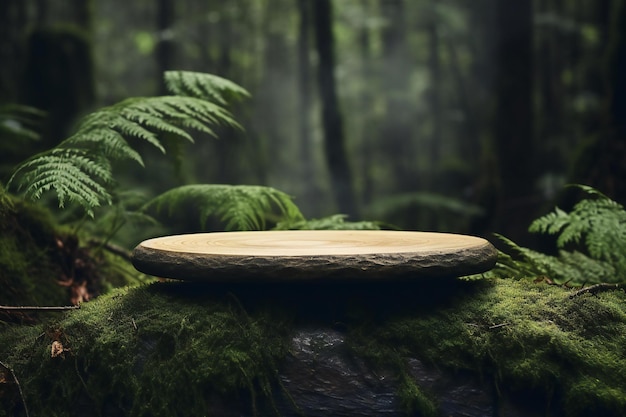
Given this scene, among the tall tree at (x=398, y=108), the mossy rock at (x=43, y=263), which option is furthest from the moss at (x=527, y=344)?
the tall tree at (x=398, y=108)

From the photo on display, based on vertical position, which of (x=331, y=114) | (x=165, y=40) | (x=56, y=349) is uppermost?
(x=165, y=40)

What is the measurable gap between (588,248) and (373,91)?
2672 centimetres

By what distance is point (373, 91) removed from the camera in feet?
97.6

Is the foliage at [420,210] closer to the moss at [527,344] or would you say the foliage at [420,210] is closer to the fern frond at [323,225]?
the fern frond at [323,225]

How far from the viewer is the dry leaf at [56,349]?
2.65 m

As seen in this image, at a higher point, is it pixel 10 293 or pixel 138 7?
pixel 138 7

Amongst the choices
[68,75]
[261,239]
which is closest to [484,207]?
[68,75]

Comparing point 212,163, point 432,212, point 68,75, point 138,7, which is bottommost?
point 432,212

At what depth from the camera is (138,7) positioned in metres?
27.4

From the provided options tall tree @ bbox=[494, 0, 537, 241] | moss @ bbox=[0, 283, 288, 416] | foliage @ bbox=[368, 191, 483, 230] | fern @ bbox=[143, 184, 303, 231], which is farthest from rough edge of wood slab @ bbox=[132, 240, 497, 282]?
foliage @ bbox=[368, 191, 483, 230]

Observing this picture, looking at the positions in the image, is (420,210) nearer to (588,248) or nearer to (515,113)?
(515,113)

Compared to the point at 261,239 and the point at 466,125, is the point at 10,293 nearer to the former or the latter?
the point at 261,239

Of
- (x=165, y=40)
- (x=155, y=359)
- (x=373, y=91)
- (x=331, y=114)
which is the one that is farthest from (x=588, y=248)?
(x=373, y=91)

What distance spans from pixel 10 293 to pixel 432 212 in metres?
12.5
